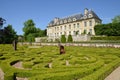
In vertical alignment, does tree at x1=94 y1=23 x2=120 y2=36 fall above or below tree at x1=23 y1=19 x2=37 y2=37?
below

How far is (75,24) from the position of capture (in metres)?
58.2

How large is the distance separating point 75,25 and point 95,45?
99.3 ft

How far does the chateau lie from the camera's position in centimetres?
5338

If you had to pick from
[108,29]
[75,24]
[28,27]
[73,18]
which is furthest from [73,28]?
[28,27]

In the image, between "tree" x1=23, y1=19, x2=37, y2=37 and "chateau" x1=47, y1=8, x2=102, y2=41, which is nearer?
"chateau" x1=47, y1=8, x2=102, y2=41

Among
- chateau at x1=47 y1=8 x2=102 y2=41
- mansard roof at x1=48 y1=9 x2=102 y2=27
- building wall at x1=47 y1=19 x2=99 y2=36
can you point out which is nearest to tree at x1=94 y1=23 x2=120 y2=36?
building wall at x1=47 y1=19 x2=99 y2=36

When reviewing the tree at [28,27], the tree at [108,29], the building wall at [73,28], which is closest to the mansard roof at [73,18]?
the building wall at [73,28]

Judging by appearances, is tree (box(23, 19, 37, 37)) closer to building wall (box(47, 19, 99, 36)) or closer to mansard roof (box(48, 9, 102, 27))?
building wall (box(47, 19, 99, 36))

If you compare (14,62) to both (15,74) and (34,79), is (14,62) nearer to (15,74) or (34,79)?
(15,74)

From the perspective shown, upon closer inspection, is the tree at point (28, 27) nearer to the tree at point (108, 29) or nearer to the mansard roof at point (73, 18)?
the mansard roof at point (73, 18)

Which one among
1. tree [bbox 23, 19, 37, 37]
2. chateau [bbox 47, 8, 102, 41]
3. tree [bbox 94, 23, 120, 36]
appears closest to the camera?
tree [bbox 94, 23, 120, 36]

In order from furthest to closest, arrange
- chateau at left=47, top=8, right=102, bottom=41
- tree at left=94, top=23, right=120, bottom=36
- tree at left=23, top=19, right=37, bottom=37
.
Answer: tree at left=23, top=19, right=37, bottom=37 → chateau at left=47, top=8, right=102, bottom=41 → tree at left=94, top=23, right=120, bottom=36

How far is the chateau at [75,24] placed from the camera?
5338 cm

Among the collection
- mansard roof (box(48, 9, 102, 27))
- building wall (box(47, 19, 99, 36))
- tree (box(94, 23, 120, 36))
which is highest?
mansard roof (box(48, 9, 102, 27))
